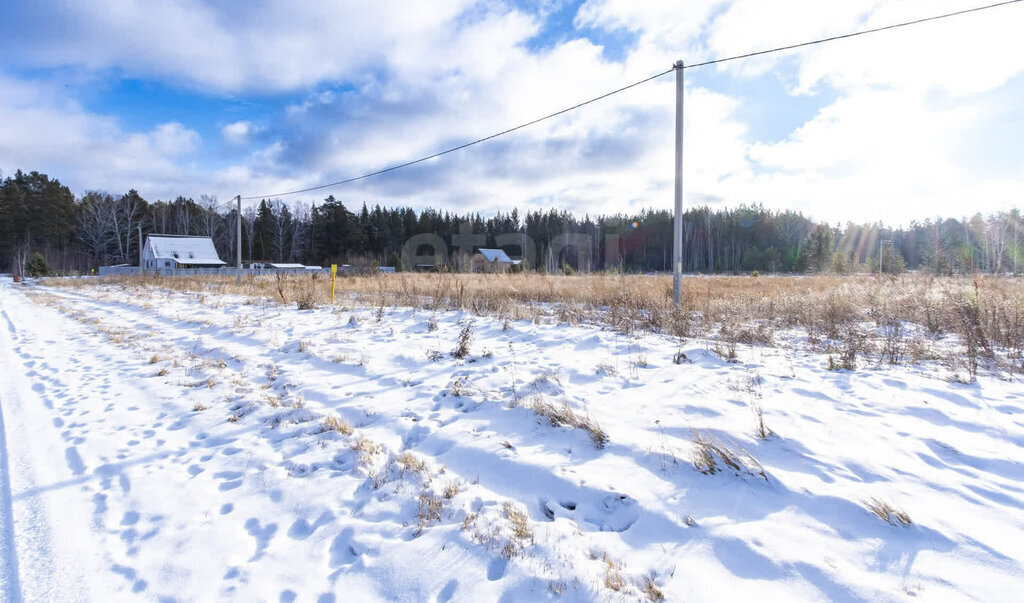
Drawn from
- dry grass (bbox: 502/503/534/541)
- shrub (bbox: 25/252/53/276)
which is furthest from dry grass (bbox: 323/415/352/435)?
shrub (bbox: 25/252/53/276)

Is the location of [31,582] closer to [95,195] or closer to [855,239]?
[95,195]

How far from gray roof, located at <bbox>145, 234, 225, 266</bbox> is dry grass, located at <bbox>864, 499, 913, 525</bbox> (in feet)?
202

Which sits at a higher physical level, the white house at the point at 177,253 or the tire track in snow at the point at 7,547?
the white house at the point at 177,253

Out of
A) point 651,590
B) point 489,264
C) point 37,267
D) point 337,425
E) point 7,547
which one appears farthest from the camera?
point 37,267

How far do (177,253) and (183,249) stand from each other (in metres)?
1.00

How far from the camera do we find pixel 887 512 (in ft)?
7.71

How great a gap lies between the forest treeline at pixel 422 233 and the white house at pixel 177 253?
5303 millimetres

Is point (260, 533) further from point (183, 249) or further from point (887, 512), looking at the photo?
point (183, 249)

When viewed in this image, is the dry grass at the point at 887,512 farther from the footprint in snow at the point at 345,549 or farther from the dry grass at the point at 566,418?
the footprint in snow at the point at 345,549

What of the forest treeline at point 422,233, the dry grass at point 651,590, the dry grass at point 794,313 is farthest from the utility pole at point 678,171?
the forest treeline at point 422,233

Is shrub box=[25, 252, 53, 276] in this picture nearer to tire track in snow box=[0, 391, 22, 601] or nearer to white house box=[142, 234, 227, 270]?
white house box=[142, 234, 227, 270]

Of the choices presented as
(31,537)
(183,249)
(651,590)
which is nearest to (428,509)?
(651,590)

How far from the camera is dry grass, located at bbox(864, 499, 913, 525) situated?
2289 mm

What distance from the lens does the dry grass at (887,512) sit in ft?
7.51
